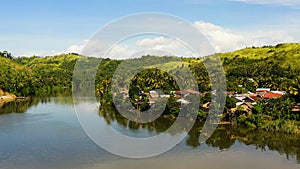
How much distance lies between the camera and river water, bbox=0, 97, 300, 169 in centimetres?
1383

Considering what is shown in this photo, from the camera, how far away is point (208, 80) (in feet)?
109

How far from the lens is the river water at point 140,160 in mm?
13828

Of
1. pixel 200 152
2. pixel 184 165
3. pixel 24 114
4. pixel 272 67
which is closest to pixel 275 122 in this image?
pixel 200 152

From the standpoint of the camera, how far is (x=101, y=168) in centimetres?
1322

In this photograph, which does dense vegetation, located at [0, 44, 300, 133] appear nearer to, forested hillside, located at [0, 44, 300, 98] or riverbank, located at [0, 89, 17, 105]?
forested hillside, located at [0, 44, 300, 98]

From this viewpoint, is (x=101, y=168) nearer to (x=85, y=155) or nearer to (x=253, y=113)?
(x=85, y=155)

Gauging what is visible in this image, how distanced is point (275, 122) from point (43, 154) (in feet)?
42.0

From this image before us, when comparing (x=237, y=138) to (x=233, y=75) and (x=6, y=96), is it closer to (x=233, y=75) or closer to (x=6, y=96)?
(x=233, y=75)

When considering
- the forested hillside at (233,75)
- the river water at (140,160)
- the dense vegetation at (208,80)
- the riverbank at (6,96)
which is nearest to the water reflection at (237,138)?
the river water at (140,160)

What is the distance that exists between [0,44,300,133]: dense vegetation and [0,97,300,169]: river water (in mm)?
1830

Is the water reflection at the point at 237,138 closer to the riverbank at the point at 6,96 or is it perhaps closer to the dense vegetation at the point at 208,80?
the dense vegetation at the point at 208,80

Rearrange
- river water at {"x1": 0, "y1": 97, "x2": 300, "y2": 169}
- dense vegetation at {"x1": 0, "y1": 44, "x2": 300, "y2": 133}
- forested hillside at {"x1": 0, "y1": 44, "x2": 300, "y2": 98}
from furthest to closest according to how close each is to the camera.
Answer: forested hillside at {"x1": 0, "y1": 44, "x2": 300, "y2": 98} → dense vegetation at {"x1": 0, "y1": 44, "x2": 300, "y2": 133} → river water at {"x1": 0, "y1": 97, "x2": 300, "y2": 169}

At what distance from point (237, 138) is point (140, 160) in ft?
22.2

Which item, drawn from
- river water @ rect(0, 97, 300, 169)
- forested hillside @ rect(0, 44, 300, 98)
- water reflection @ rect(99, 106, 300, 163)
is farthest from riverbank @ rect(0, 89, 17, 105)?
water reflection @ rect(99, 106, 300, 163)
